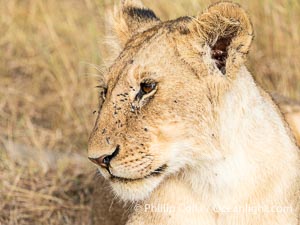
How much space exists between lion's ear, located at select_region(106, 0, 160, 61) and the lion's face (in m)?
0.40

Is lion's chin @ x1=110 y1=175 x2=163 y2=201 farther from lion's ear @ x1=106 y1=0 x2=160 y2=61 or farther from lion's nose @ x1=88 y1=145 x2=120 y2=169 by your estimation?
lion's ear @ x1=106 y1=0 x2=160 y2=61

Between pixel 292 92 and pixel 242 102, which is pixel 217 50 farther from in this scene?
pixel 292 92

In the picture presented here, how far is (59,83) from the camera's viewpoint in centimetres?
547

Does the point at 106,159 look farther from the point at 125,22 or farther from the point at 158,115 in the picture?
the point at 125,22

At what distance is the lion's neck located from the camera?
9.13ft

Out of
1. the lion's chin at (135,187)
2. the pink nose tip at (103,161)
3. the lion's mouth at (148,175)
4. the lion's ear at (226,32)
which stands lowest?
the lion's chin at (135,187)

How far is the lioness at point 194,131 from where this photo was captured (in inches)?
106

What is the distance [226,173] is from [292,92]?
7.42 ft

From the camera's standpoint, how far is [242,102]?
2.82 metres

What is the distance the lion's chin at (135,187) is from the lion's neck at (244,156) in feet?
0.57

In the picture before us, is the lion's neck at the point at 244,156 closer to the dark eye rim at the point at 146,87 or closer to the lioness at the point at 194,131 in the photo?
the lioness at the point at 194,131

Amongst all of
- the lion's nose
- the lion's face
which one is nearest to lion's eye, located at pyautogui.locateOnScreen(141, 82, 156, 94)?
the lion's face

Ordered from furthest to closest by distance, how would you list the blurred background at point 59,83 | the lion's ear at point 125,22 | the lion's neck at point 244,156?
the blurred background at point 59,83
the lion's ear at point 125,22
the lion's neck at point 244,156

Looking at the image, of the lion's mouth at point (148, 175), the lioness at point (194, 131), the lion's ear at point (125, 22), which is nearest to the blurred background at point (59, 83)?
the lion's ear at point (125, 22)
